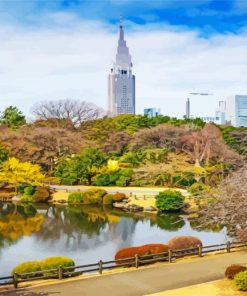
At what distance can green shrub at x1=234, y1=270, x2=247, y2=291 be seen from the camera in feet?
45.1

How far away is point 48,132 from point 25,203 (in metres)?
11.9

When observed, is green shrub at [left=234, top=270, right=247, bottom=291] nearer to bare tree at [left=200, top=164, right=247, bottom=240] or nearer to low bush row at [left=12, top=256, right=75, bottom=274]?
bare tree at [left=200, top=164, right=247, bottom=240]

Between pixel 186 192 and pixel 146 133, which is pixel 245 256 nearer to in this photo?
pixel 186 192

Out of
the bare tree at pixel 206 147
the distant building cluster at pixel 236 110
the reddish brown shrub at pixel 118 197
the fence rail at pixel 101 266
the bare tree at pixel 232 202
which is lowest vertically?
the reddish brown shrub at pixel 118 197

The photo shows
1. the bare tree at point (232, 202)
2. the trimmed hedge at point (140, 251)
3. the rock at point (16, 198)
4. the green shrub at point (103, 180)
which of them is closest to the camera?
the bare tree at point (232, 202)

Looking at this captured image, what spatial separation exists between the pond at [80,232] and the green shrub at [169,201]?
893 mm

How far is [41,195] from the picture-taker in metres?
41.8

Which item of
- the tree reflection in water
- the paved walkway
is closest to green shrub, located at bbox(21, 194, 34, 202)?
the tree reflection in water

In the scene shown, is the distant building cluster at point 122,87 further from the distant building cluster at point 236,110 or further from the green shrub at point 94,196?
the green shrub at point 94,196

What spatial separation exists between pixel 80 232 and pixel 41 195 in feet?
47.0

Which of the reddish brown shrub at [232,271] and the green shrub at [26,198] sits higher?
the reddish brown shrub at [232,271]

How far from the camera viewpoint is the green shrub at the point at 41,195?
41.7 metres

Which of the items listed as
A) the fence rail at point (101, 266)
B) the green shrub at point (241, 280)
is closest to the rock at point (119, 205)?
the fence rail at point (101, 266)

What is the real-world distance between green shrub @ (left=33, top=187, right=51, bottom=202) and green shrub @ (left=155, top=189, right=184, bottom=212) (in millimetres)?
11563
